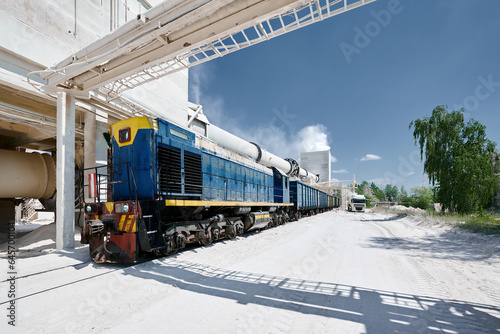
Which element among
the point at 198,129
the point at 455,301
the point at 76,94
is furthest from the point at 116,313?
the point at 198,129

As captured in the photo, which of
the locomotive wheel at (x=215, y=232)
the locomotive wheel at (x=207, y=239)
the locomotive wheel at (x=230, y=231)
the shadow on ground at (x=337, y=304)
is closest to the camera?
the shadow on ground at (x=337, y=304)

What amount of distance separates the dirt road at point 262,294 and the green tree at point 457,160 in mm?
12313

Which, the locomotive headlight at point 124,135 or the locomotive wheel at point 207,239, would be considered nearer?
the locomotive headlight at point 124,135

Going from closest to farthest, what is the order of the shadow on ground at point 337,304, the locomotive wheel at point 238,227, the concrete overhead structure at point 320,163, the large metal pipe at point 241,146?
the shadow on ground at point 337,304 < the locomotive wheel at point 238,227 < the large metal pipe at point 241,146 < the concrete overhead structure at point 320,163

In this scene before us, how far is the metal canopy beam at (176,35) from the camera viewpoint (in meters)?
4.88

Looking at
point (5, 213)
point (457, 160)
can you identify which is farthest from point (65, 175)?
point (457, 160)

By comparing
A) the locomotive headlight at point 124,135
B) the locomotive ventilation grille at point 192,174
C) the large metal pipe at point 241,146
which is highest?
the large metal pipe at point 241,146

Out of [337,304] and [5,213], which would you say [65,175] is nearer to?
[5,213]

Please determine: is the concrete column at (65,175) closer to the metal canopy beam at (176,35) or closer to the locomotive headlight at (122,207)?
the metal canopy beam at (176,35)

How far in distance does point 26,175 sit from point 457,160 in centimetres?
2316

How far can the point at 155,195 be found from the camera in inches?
231

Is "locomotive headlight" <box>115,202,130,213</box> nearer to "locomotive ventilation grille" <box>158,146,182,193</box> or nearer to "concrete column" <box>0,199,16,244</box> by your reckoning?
"locomotive ventilation grille" <box>158,146,182,193</box>

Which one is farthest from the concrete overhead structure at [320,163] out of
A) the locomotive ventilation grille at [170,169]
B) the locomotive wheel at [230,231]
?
the locomotive ventilation grille at [170,169]

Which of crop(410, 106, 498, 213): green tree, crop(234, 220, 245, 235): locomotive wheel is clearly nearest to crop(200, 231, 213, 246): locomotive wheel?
crop(234, 220, 245, 235): locomotive wheel
